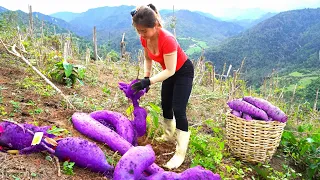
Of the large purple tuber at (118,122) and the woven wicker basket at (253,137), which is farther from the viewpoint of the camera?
the woven wicker basket at (253,137)

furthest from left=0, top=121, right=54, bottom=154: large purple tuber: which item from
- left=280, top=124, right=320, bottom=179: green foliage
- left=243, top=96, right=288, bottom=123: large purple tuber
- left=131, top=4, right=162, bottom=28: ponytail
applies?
left=280, top=124, right=320, bottom=179: green foliage

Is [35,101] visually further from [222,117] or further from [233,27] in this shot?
[233,27]

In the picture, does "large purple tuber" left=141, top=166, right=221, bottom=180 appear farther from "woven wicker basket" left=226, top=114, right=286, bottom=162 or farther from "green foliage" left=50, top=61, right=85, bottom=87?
"green foliage" left=50, top=61, right=85, bottom=87

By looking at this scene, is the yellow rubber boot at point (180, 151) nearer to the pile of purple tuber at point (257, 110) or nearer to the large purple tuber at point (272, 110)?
the pile of purple tuber at point (257, 110)

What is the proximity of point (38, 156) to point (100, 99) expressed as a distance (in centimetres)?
A: 207

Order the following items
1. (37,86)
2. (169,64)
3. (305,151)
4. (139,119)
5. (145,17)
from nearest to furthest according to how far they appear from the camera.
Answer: (145,17), (169,64), (139,119), (305,151), (37,86)

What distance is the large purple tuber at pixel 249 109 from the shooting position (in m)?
2.71

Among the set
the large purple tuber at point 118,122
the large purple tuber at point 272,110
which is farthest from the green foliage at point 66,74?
the large purple tuber at point 272,110

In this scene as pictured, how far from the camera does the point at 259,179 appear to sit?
8.56ft

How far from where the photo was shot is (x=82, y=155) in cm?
178

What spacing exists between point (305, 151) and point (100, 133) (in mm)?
2047

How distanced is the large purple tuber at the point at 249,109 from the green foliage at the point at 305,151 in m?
0.59

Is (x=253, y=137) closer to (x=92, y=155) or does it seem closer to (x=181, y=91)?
(x=181, y=91)

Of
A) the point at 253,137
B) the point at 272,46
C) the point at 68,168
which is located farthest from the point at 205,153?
the point at 272,46
